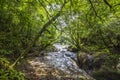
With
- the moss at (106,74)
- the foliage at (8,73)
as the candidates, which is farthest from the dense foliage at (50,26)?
the moss at (106,74)

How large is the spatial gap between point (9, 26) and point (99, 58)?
18.1 feet

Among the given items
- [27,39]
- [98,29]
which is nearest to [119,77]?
[98,29]

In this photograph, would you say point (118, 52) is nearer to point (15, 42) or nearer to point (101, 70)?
point (101, 70)

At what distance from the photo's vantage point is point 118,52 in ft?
30.2

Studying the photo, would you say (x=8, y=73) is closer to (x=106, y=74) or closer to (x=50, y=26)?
(x=50, y=26)

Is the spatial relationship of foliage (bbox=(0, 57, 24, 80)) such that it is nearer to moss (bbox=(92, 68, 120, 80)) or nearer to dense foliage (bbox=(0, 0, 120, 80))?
dense foliage (bbox=(0, 0, 120, 80))

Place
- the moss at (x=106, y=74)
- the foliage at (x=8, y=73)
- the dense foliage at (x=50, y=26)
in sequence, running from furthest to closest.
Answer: the moss at (x=106, y=74)
the dense foliage at (x=50, y=26)
the foliage at (x=8, y=73)

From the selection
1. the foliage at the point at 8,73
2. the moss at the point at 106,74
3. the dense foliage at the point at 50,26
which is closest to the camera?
the foliage at the point at 8,73

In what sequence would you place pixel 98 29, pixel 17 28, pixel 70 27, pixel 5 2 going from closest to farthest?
1. pixel 5 2
2. pixel 17 28
3. pixel 98 29
4. pixel 70 27

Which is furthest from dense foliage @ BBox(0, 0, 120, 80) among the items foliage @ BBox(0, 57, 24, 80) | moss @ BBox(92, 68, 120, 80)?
moss @ BBox(92, 68, 120, 80)

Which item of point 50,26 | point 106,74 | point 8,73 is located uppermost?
point 50,26

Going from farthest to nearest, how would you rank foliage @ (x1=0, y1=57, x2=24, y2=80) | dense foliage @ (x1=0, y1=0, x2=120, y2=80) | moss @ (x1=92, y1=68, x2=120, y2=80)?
moss @ (x1=92, y1=68, x2=120, y2=80)
dense foliage @ (x1=0, y1=0, x2=120, y2=80)
foliage @ (x1=0, y1=57, x2=24, y2=80)

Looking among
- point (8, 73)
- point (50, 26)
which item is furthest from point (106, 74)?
point (8, 73)

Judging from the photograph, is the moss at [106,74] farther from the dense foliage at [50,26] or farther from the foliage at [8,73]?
the foliage at [8,73]
